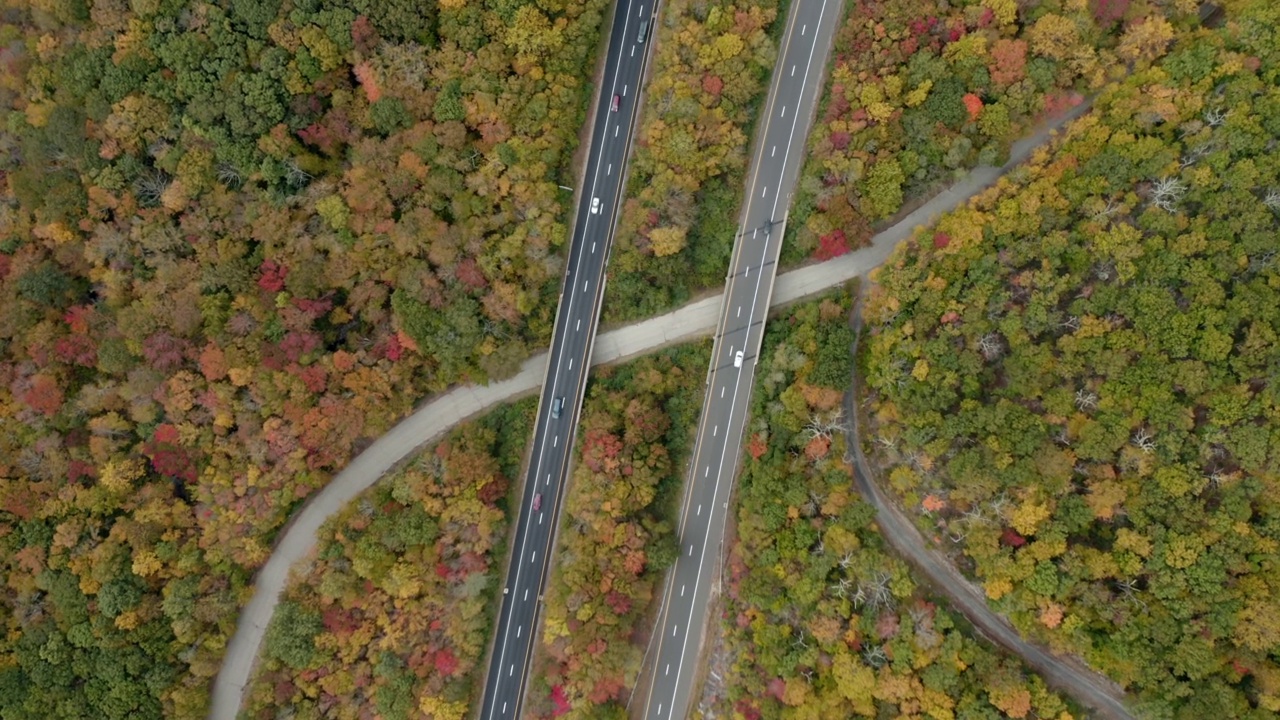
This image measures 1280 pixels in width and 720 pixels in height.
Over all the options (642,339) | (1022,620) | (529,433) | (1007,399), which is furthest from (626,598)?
(1007,399)

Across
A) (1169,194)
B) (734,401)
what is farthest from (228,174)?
(1169,194)

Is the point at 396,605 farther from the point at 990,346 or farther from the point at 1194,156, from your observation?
the point at 1194,156

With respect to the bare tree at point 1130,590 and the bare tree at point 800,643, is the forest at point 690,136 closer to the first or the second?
the bare tree at point 800,643

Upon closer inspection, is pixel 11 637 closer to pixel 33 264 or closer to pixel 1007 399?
pixel 33 264

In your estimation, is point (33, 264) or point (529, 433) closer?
point (33, 264)

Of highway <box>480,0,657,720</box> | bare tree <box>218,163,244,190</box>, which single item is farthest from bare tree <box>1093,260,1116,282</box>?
bare tree <box>218,163,244,190</box>

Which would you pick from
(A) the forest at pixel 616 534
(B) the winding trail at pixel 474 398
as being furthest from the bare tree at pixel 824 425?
(B) the winding trail at pixel 474 398

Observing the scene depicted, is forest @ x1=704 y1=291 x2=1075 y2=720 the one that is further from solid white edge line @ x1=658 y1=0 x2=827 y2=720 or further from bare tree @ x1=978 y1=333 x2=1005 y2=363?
bare tree @ x1=978 y1=333 x2=1005 y2=363
